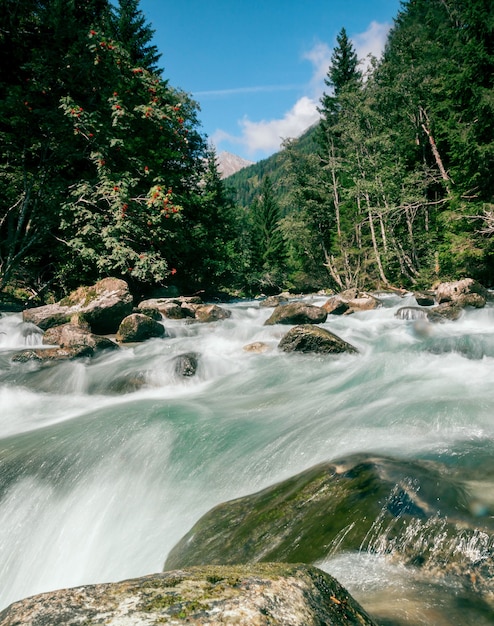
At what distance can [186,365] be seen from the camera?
812 cm

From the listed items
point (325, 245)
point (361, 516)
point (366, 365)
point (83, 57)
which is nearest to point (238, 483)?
point (361, 516)

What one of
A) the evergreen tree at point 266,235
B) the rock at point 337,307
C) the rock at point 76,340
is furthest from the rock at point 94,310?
the evergreen tree at point 266,235

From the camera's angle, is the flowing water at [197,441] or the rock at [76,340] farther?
the rock at [76,340]

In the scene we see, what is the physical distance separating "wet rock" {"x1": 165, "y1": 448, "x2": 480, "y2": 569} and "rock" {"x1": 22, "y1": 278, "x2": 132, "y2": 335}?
365 inches

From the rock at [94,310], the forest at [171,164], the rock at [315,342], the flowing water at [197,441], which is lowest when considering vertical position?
the flowing water at [197,441]

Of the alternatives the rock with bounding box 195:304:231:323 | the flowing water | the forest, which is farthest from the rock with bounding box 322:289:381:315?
the flowing water

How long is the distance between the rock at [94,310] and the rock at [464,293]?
11.2 metres

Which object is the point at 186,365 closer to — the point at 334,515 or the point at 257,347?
the point at 257,347

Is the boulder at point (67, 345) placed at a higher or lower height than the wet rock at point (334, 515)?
higher

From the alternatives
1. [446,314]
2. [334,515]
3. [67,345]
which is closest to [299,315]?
[446,314]

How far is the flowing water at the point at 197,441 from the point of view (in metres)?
3.23

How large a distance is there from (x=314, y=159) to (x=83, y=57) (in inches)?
727

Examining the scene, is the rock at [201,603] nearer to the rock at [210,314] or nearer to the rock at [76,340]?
the rock at [76,340]

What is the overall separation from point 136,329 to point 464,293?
11.8m
